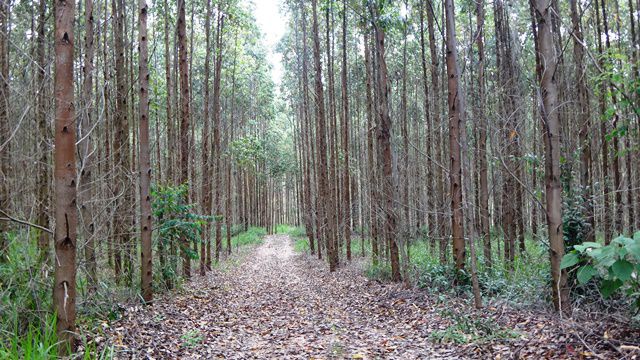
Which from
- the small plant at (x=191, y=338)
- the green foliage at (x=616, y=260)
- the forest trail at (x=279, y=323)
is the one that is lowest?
the forest trail at (x=279, y=323)

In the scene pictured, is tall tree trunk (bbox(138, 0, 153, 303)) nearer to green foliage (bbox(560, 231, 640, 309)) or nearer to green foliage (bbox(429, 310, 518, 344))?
green foliage (bbox(429, 310, 518, 344))

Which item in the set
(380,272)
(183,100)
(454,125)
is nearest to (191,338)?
(454,125)

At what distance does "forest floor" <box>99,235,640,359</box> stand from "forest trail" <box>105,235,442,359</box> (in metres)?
0.02

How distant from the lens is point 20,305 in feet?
15.9

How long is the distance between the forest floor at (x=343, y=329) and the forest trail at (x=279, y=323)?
15 millimetres

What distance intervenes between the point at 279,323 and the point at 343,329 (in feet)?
4.31

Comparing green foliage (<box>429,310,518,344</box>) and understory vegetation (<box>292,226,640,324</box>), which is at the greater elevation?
understory vegetation (<box>292,226,640,324</box>)

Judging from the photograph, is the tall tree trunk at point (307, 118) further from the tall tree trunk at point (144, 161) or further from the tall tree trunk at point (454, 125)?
the tall tree trunk at point (454, 125)

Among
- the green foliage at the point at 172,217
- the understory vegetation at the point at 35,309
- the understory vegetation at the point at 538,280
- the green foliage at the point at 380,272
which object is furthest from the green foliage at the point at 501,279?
the understory vegetation at the point at 35,309

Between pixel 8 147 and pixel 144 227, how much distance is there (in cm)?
250

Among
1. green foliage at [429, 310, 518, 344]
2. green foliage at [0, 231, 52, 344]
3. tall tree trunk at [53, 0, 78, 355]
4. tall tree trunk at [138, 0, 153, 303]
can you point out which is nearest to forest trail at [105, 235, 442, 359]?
green foliage at [429, 310, 518, 344]

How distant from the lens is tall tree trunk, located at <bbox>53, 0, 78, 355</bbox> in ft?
13.2

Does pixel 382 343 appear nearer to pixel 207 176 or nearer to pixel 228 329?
pixel 228 329

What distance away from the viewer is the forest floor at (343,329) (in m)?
4.67
